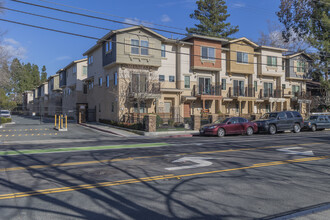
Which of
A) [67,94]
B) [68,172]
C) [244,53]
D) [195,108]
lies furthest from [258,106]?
[68,172]

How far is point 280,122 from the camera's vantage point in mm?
22375

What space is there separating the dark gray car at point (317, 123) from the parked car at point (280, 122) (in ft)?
6.73

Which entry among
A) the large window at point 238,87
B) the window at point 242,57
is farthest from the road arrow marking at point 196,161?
the window at point 242,57

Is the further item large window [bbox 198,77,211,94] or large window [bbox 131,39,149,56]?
large window [bbox 198,77,211,94]

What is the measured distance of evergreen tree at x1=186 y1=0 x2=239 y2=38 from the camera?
167 ft

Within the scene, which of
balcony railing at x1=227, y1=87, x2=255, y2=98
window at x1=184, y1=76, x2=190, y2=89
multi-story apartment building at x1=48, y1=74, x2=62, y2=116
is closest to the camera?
window at x1=184, y1=76, x2=190, y2=89

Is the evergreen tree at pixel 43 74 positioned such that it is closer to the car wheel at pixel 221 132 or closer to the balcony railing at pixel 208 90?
the balcony railing at pixel 208 90

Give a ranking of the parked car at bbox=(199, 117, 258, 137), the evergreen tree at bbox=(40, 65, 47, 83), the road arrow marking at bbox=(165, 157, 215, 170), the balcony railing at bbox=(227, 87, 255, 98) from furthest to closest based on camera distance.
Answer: the evergreen tree at bbox=(40, 65, 47, 83) < the balcony railing at bbox=(227, 87, 255, 98) < the parked car at bbox=(199, 117, 258, 137) < the road arrow marking at bbox=(165, 157, 215, 170)

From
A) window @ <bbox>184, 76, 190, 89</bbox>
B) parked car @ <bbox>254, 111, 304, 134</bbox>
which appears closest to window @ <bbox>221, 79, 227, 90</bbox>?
window @ <bbox>184, 76, 190, 89</bbox>

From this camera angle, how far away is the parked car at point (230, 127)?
20.4m

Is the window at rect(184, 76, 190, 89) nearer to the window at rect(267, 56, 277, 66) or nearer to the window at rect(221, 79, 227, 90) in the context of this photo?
the window at rect(221, 79, 227, 90)

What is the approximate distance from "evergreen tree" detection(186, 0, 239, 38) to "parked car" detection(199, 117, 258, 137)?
107 ft

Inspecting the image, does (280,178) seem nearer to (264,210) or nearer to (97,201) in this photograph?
(264,210)

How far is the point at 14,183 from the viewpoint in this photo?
6.77 metres
